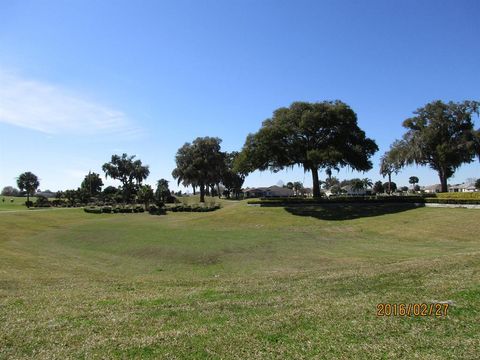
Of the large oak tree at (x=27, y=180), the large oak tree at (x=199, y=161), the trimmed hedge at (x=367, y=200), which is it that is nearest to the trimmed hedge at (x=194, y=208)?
the trimmed hedge at (x=367, y=200)

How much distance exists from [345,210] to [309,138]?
1187 centimetres

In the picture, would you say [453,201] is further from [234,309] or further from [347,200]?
[234,309]

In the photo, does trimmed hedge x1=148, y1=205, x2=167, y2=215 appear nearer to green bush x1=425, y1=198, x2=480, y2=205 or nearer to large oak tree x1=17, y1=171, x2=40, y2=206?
green bush x1=425, y1=198, x2=480, y2=205

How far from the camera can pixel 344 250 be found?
872 inches

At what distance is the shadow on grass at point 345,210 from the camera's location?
3866cm

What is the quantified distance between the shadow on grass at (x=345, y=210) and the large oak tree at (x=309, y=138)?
5691 millimetres

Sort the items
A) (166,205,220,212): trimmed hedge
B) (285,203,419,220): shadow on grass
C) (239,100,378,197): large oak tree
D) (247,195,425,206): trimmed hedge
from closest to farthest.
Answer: (285,203,419,220): shadow on grass
(247,195,425,206): trimmed hedge
(239,100,378,197): large oak tree
(166,205,220,212): trimmed hedge

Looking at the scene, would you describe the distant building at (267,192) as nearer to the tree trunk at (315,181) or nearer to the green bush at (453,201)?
the tree trunk at (315,181)

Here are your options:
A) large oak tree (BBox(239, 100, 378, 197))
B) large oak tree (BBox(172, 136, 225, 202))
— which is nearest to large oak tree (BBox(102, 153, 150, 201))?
large oak tree (BBox(172, 136, 225, 202))

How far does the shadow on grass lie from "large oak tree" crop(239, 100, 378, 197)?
5.69 metres

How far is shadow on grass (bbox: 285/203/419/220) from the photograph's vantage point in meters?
38.7

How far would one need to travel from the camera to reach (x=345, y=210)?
41875 mm

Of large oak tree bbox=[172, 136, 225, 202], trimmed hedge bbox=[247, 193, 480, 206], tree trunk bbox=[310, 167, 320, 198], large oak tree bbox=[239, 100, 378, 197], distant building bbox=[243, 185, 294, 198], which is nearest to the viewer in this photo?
trimmed hedge bbox=[247, 193, 480, 206]

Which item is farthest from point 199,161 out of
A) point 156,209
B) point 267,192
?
point 267,192
